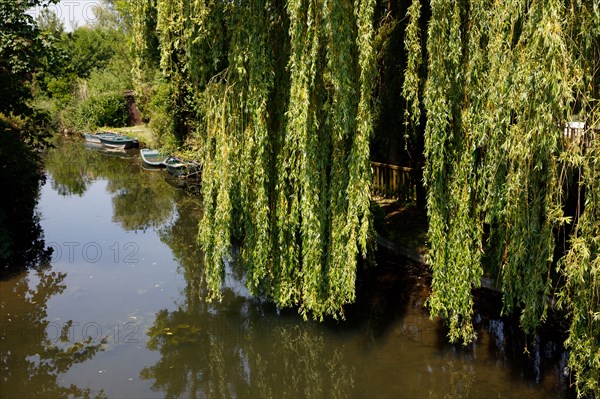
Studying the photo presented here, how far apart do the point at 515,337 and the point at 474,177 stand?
3433 millimetres

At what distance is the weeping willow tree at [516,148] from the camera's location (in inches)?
219

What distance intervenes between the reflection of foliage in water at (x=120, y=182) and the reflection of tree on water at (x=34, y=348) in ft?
18.5

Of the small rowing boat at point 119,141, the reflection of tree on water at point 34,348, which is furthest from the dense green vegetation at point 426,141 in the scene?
the small rowing boat at point 119,141

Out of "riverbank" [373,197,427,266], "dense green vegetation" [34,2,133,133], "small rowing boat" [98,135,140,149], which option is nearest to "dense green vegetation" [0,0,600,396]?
"riverbank" [373,197,427,266]

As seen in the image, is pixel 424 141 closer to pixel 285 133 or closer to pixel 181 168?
pixel 285 133

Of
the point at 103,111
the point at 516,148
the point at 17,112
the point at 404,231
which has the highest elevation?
the point at 103,111

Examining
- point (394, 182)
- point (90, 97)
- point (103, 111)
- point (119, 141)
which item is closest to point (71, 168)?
point (119, 141)

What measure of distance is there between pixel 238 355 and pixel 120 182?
57.6ft

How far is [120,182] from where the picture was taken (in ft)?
79.0

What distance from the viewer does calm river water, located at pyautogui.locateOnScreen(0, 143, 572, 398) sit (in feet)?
24.7

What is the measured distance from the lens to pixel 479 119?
654 centimetres

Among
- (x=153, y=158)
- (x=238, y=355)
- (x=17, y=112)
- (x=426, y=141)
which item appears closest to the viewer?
(x=426, y=141)

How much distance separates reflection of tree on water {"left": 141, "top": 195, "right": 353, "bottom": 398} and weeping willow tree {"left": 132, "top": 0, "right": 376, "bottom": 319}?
0.94 metres

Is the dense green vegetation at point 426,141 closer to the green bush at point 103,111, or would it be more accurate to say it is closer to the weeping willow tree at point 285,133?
the weeping willow tree at point 285,133
